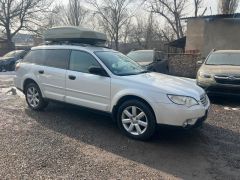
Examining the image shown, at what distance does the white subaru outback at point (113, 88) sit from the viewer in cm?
461

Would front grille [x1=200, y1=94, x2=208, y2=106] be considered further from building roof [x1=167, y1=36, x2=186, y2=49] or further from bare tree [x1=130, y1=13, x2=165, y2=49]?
bare tree [x1=130, y1=13, x2=165, y2=49]

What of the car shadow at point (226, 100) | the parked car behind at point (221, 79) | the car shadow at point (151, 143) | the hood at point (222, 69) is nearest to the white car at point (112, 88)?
the car shadow at point (151, 143)

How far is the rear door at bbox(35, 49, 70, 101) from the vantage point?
604 centimetres

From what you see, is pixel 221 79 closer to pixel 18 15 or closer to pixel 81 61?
pixel 81 61

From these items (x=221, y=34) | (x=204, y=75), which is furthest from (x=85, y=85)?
(x=221, y=34)

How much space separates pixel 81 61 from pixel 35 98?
1.74m

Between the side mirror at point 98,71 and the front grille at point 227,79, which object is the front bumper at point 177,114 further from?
the front grille at point 227,79

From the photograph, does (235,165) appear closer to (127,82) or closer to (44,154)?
(127,82)

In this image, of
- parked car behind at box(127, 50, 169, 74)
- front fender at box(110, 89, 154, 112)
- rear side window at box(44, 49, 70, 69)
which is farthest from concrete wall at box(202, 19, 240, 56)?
front fender at box(110, 89, 154, 112)

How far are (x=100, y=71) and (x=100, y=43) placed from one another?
Result: 6.08ft

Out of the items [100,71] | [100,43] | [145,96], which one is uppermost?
[100,43]

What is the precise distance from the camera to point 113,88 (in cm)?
514

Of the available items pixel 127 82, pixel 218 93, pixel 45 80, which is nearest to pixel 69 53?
pixel 45 80

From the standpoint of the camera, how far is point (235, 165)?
158 inches
